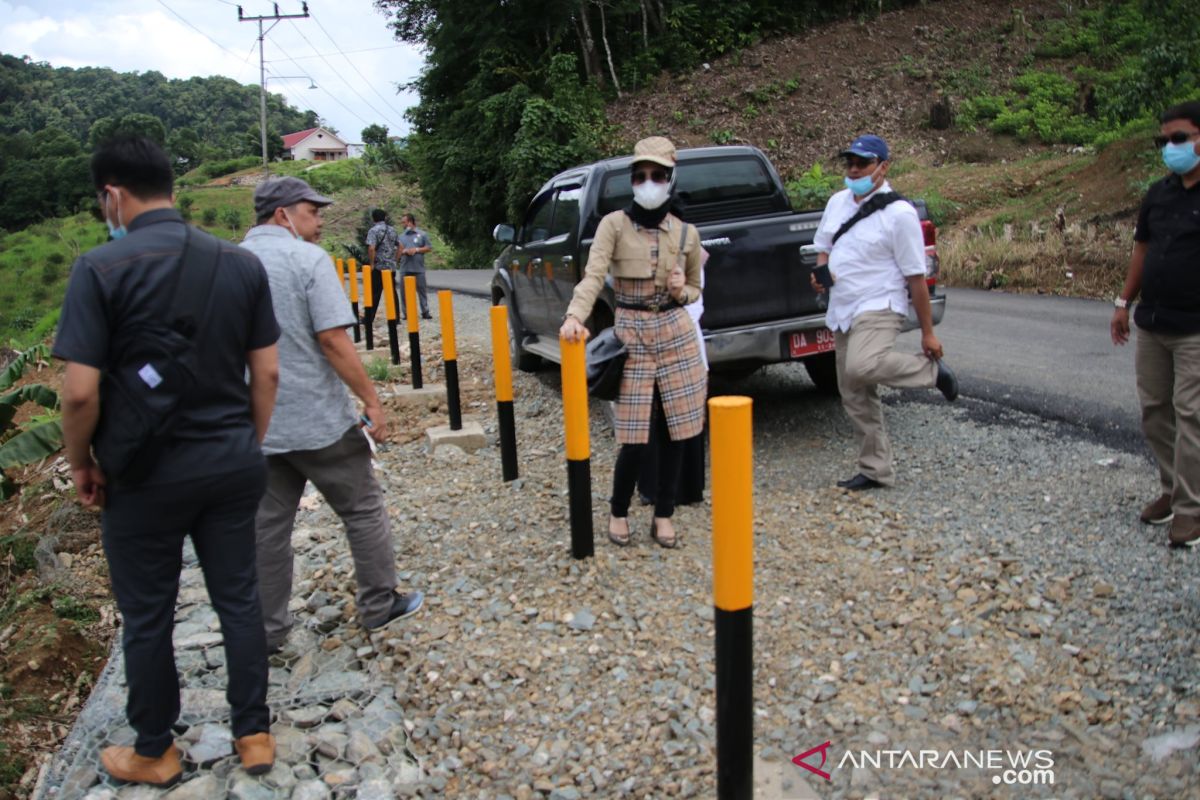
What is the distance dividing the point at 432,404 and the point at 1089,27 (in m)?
33.5

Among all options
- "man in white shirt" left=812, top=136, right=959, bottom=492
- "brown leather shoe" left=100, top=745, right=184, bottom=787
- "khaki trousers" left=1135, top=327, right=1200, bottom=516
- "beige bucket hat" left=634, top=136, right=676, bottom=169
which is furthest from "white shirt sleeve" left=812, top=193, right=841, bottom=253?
"brown leather shoe" left=100, top=745, right=184, bottom=787

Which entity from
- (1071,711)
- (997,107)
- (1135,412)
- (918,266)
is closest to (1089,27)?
(997,107)

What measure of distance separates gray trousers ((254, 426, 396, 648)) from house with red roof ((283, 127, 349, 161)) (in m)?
135

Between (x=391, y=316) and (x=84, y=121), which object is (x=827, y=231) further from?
(x=84, y=121)

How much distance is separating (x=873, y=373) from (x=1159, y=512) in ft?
4.91

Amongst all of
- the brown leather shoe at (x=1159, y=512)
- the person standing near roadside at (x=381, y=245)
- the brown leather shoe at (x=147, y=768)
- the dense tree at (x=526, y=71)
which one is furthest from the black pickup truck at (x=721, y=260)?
the dense tree at (x=526, y=71)

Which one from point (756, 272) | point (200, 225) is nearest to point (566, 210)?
point (756, 272)

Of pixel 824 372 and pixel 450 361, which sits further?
pixel 824 372

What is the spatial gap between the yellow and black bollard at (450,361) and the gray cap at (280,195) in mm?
3078

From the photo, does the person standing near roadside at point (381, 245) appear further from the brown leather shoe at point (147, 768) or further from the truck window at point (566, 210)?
the brown leather shoe at point (147, 768)

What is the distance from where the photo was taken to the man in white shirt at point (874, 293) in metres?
5.07

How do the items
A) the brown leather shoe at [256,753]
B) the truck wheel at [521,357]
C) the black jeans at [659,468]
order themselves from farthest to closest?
the truck wheel at [521,357] < the black jeans at [659,468] < the brown leather shoe at [256,753]

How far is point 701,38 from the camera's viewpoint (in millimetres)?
37625

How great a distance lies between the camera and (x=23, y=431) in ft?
20.1
